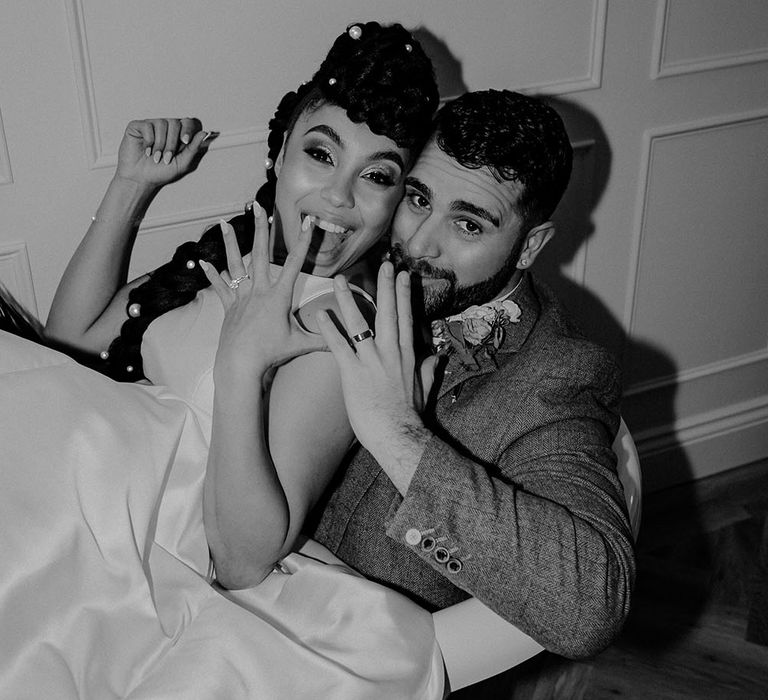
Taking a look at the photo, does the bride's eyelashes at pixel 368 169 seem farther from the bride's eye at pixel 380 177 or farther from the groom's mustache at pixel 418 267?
the groom's mustache at pixel 418 267

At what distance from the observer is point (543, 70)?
2.47 m

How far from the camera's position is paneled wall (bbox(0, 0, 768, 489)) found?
1.96m

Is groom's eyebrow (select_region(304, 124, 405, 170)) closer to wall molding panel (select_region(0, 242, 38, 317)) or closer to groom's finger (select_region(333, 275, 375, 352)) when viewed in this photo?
groom's finger (select_region(333, 275, 375, 352))

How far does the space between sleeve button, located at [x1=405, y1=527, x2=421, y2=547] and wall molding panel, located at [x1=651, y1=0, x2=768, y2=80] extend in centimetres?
170

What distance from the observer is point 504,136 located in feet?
5.81

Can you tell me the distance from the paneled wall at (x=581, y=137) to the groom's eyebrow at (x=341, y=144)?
491 mm

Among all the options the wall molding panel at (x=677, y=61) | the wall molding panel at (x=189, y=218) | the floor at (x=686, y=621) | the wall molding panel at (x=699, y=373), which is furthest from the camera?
the wall molding panel at (x=699, y=373)

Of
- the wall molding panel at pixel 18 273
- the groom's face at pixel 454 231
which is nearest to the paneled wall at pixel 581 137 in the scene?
the wall molding panel at pixel 18 273

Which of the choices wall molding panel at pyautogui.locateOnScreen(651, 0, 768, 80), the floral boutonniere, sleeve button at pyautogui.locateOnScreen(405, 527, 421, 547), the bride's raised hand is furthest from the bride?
wall molding panel at pyautogui.locateOnScreen(651, 0, 768, 80)

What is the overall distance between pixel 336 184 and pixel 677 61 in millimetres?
1432

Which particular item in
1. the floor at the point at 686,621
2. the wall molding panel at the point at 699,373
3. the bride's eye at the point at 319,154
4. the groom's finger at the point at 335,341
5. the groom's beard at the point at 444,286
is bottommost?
the floor at the point at 686,621

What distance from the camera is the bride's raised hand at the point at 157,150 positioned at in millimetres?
1976

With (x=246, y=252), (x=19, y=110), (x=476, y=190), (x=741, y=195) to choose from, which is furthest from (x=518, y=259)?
(x=741, y=195)

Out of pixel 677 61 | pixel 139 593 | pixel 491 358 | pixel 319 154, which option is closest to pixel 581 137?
pixel 677 61
